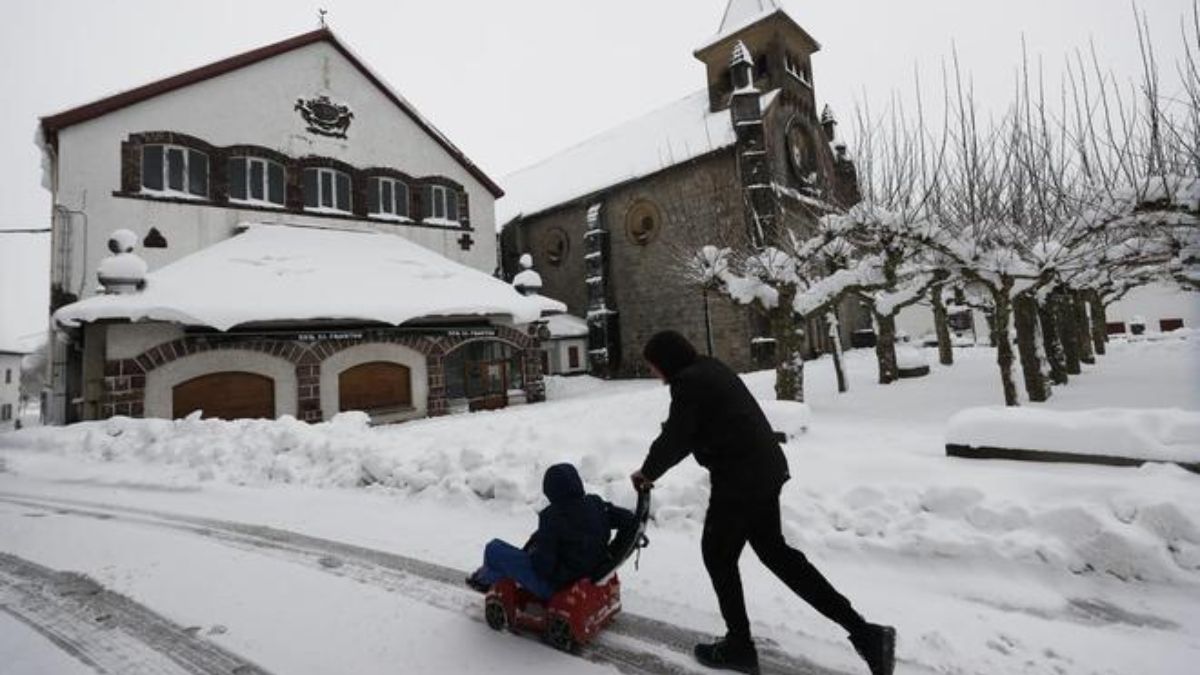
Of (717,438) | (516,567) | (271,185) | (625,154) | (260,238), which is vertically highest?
(625,154)

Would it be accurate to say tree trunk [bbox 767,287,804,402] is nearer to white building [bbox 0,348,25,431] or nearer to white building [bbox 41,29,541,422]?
white building [bbox 41,29,541,422]

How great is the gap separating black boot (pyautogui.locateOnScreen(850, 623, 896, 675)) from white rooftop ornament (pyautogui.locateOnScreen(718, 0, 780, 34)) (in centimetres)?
2839

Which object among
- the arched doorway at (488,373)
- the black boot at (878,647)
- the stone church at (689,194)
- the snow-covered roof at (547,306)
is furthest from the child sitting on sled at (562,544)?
the stone church at (689,194)

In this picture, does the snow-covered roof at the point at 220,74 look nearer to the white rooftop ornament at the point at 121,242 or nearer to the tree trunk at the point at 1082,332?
the white rooftop ornament at the point at 121,242

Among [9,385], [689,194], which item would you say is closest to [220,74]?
[689,194]

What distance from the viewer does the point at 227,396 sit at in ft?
38.8

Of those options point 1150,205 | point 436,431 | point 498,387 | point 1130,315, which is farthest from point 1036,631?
point 1130,315

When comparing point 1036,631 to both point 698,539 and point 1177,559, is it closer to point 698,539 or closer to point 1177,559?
point 1177,559

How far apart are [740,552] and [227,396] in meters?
12.8

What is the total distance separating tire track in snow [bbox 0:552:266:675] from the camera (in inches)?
116

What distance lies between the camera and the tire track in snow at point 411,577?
9.39 ft

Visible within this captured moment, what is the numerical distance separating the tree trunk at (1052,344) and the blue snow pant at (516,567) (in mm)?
14000

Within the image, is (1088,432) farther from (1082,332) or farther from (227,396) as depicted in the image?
(1082,332)

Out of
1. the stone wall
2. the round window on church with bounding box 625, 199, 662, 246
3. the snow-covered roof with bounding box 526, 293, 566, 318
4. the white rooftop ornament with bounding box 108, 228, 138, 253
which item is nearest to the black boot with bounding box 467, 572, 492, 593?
the white rooftop ornament with bounding box 108, 228, 138, 253
